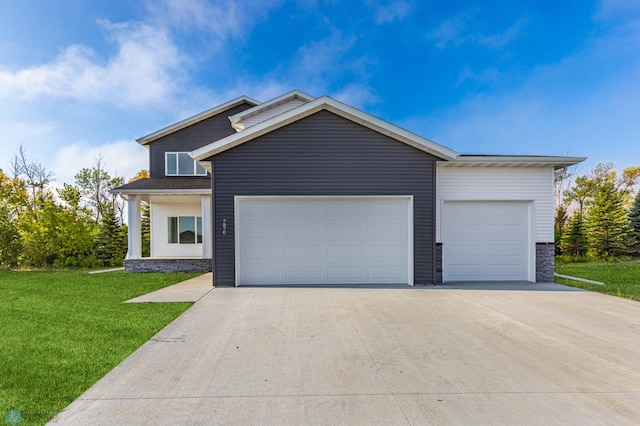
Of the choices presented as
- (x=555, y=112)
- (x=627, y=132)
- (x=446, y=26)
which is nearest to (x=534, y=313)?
(x=446, y=26)

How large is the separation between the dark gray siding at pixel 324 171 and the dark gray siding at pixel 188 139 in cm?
699

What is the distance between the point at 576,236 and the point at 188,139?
953 inches

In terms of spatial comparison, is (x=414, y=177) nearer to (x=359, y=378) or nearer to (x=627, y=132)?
(x=359, y=378)

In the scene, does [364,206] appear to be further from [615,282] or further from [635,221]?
[635,221]

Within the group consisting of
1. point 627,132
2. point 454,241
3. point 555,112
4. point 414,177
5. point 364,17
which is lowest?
point 454,241

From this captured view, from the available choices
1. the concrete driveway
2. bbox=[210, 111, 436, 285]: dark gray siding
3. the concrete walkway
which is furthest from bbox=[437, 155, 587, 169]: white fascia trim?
the concrete walkway

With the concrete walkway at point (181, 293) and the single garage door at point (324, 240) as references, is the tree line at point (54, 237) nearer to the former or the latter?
the concrete walkway at point (181, 293)

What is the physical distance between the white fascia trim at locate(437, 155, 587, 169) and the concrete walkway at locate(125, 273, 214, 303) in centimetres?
738

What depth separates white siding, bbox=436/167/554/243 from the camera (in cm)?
855

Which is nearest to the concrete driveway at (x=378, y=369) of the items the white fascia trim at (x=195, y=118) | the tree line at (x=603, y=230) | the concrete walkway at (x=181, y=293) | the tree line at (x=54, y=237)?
the concrete walkway at (x=181, y=293)

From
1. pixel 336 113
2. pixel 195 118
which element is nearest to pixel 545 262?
pixel 336 113

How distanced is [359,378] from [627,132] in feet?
89.4

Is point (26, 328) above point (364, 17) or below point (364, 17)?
below

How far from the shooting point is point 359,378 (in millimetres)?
3107
